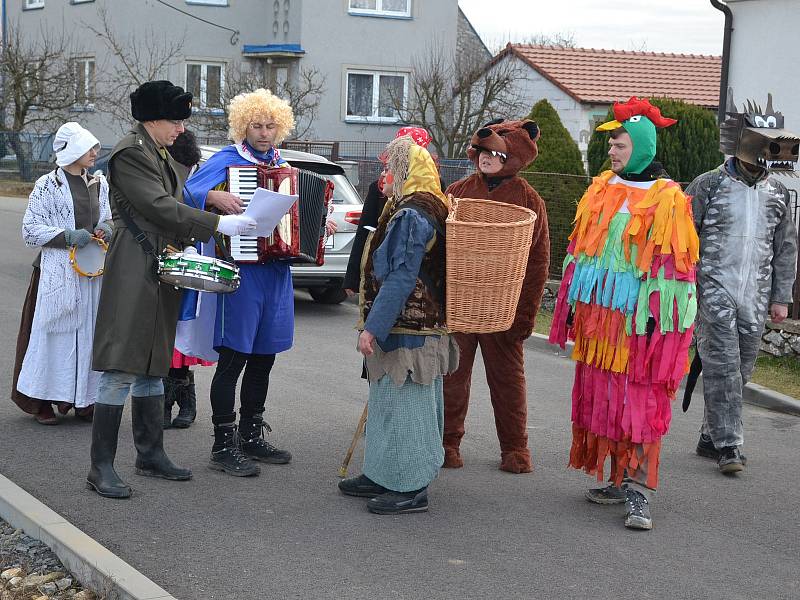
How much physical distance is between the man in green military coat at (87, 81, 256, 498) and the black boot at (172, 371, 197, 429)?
59.2 inches

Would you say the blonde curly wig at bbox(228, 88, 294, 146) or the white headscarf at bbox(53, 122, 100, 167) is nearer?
the blonde curly wig at bbox(228, 88, 294, 146)

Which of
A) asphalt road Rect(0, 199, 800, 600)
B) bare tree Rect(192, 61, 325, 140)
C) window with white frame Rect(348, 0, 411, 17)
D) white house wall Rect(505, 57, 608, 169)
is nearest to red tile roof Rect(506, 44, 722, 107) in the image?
white house wall Rect(505, 57, 608, 169)

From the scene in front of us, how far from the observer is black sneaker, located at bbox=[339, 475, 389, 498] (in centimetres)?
609

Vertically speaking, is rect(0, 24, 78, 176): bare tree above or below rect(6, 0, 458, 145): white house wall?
below

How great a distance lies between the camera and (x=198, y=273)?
550 centimetres

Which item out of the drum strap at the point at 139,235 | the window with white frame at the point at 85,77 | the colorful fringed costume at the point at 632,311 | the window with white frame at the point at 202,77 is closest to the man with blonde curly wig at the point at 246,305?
the drum strap at the point at 139,235

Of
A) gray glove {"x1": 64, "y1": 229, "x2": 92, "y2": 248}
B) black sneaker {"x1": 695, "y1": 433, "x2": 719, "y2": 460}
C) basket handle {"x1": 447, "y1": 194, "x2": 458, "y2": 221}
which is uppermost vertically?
basket handle {"x1": 447, "y1": 194, "x2": 458, "y2": 221}

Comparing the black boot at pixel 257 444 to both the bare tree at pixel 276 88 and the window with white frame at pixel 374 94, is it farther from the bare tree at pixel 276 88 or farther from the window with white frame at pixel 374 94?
the window with white frame at pixel 374 94

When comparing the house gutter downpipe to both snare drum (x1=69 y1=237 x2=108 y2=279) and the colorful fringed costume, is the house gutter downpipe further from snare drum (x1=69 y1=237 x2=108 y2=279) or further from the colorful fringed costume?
snare drum (x1=69 y1=237 x2=108 y2=279)

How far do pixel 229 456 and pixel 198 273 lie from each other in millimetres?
1360

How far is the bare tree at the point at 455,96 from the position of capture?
2960 cm

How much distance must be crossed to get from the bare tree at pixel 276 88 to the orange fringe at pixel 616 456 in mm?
25319

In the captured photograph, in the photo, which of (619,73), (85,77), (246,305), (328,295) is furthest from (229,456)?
(85,77)

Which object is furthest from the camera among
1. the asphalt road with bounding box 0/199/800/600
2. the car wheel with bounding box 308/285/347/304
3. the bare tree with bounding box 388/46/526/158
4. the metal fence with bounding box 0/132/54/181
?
the metal fence with bounding box 0/132/54/181
